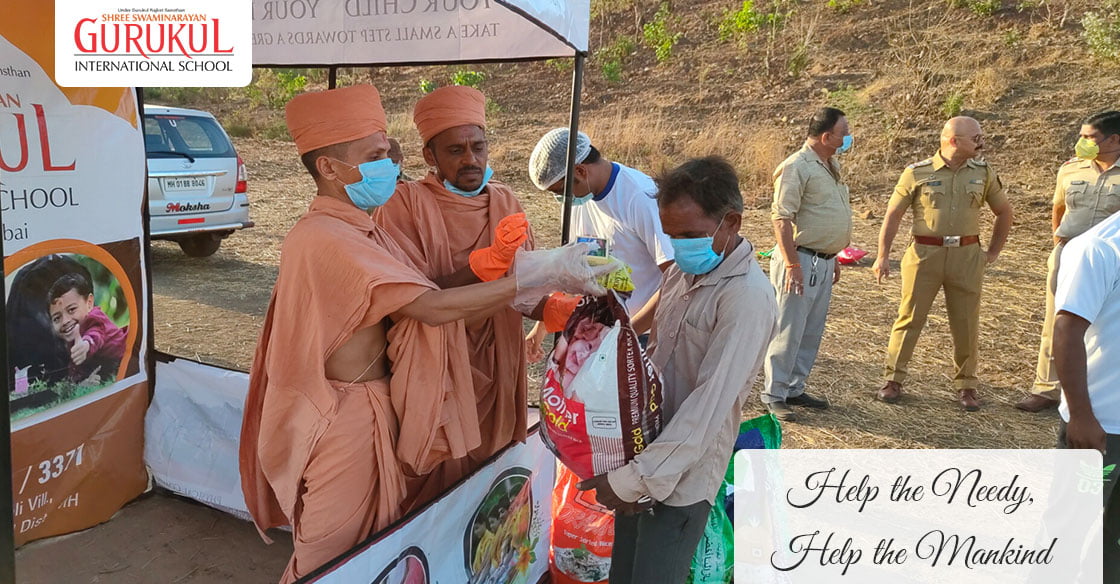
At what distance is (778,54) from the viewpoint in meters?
17.8

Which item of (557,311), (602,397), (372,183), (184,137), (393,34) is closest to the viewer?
(602,397)

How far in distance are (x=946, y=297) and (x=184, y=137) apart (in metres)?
7.46

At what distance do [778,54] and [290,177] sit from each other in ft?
36.0

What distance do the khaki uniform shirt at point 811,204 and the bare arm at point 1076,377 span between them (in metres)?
2.48

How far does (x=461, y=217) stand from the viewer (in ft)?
8.45

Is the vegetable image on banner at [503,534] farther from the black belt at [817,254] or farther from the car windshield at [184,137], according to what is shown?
the car windshield at [184,137]

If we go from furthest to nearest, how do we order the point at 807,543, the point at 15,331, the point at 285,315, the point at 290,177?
1. the point at 290,177
2. the point at 807,543
3. the point at 15,331
4. the point at 285,315

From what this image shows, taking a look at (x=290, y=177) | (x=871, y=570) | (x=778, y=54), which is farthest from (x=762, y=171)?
(x=871, y=570)

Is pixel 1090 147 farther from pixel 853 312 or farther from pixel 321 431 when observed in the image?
pixel 321 431

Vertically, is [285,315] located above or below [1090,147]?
below

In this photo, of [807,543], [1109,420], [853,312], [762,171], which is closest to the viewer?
[1109,420]

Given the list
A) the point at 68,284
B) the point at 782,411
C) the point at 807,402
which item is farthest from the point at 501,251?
the point at 807,402

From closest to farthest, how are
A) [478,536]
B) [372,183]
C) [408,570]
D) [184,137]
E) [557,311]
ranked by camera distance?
1. [372,183]
2. [408,570]
3. [557,311]
4. [478,536]
5. [184,137]

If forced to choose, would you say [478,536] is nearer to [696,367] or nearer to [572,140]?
[696,367]
